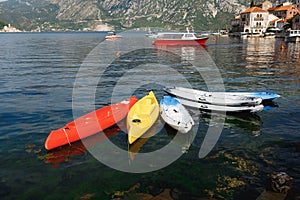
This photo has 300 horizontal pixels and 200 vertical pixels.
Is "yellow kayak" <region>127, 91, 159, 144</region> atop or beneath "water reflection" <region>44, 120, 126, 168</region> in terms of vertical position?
atop

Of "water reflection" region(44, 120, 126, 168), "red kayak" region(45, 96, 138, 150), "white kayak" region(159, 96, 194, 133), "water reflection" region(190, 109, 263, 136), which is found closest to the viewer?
"water reflection" region(44, 120, 126, 168)

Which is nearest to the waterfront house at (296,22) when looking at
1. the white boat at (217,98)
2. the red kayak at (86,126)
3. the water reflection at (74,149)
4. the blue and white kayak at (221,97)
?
the blue and white kayak at (221,97)

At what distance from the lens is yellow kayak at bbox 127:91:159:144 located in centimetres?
1493

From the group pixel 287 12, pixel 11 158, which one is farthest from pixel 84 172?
pixel 287 12

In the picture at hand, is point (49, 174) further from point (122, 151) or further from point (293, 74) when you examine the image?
point (293, 74)

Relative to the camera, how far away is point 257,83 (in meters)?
29.3

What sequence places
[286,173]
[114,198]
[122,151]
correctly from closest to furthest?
[114,198]
[286,173]
[122,151]

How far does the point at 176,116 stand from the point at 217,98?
4622 millimetres

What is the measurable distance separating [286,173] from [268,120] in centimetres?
746

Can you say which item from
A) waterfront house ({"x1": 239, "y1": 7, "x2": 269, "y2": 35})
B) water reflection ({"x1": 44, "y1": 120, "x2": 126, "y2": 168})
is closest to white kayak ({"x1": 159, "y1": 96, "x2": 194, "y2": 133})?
water reflection ({"x1": 44, "y1": 120, "x2": 126, "y2": 168})

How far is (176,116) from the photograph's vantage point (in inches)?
664

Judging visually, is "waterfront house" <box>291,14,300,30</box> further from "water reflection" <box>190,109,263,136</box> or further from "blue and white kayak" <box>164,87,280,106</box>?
"water reflection" <box>190,109,263,136</box>

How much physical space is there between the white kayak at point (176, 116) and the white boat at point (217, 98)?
2400 mm

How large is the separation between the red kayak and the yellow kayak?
1.02m
